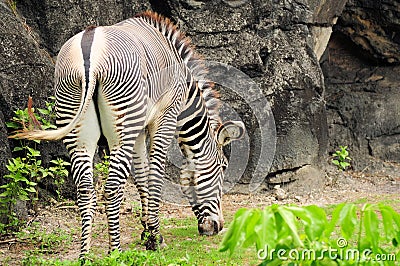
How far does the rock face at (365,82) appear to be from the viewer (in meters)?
13.0

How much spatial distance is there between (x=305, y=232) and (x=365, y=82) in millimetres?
11484

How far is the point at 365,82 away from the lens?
531 inches

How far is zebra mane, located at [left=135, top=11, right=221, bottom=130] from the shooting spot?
808cm

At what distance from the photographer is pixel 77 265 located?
233 inches

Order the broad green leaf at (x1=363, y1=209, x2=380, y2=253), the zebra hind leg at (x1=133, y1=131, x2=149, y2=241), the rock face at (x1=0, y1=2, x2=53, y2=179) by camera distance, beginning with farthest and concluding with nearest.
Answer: the rock face at (x1=0, y1=2, x2=53, y2=179) → the zebra hind leg at (x1=133, y1=131, x2=149, y2=241) → the broad green leaf at (x1=363, y1=209, x2=380, y2=253)

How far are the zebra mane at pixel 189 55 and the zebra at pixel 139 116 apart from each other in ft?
0.04

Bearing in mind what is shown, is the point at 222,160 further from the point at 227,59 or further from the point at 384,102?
the point at 384,102

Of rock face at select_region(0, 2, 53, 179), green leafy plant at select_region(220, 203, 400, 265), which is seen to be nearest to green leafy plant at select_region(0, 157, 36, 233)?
rock face at select_region(0, 2, 53, 179)

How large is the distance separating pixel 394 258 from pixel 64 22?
7859mm

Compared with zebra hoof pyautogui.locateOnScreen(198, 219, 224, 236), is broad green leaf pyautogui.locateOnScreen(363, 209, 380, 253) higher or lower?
higher

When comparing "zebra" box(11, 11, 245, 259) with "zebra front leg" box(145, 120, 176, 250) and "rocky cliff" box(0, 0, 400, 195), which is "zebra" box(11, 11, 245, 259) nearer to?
"zebra front leg" box(145, 120, 176, 250)

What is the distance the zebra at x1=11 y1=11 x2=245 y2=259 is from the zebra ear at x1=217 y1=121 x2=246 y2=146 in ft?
0.04

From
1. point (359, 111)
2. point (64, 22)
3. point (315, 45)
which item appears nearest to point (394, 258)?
point (64, 22)

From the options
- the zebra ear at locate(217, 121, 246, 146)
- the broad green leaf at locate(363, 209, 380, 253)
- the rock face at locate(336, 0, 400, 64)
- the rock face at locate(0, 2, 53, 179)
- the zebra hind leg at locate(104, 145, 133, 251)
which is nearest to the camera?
the broad green leaf at locate(363, 209, 380, 253)
